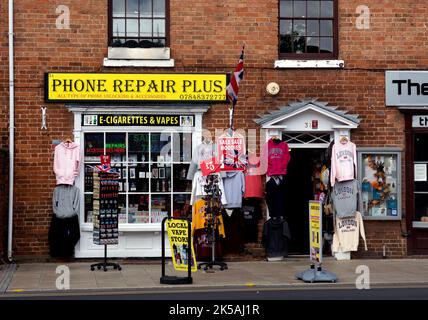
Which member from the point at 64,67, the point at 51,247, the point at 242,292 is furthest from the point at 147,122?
the point at 242,292

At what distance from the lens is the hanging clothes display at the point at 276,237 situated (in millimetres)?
17625

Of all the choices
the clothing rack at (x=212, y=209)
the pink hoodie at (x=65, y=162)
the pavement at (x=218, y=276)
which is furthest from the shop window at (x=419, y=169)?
the pink hoodie at (x=65, y=162)

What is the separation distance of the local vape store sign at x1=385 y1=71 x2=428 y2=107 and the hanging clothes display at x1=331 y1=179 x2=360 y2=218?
202cm

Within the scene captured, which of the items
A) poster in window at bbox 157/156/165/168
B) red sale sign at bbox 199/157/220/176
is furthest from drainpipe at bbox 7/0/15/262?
red sale sign at bbox 199/157/220/176

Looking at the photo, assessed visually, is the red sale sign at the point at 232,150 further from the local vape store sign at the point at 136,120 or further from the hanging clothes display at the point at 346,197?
the hanging clothes display at the point at 346,197

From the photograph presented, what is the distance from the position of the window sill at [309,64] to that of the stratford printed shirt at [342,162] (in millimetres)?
1769

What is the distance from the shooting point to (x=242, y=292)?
43.8ft

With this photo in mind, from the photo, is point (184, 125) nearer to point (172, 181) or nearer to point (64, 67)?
point (172, 181)

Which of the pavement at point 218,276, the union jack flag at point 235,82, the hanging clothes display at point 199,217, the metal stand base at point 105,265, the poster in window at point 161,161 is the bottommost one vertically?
the pavement at point 218,276

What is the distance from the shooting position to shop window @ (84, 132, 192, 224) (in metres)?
17.7

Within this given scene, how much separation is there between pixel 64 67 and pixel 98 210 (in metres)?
3.44

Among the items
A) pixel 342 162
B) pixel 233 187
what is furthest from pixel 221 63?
pixel 342 162

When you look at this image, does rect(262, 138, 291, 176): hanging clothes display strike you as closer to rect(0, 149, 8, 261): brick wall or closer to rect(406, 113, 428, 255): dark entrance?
rect(406, 113, 428, 255): dark entrance

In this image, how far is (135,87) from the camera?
1764 cm
